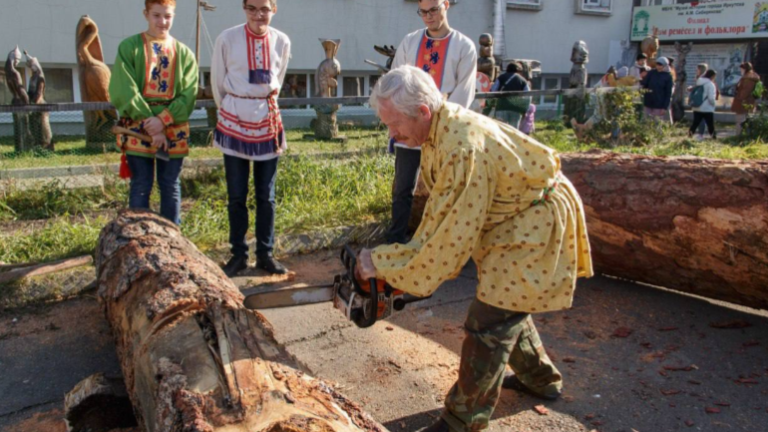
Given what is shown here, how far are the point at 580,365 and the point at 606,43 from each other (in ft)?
55.4

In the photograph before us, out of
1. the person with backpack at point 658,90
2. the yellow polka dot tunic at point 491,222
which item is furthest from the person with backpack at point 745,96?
the yellow polka dot tunic at point 491,222

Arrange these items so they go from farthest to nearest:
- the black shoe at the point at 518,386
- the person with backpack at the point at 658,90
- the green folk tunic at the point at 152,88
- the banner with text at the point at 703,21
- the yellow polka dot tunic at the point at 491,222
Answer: the banner with text at the point at 703,21 → the person with backpack at the point at 658,90 → the green folk tunic at the point at 152,88 → the black shoe at the point at 518,386 → the yellow polka dot tunic at the point at 491,222

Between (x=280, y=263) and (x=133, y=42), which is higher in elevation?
(x=133, y=42)

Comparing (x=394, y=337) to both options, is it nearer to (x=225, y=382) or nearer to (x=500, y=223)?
(x=500, y=223)

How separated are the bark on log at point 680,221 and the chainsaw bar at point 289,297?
2.42 meters

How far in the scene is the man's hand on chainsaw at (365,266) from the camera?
2695mm

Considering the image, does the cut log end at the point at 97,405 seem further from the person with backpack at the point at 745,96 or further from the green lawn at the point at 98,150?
the person with backpack at the point at 745,96

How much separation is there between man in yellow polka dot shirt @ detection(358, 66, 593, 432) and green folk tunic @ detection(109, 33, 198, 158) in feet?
8.08

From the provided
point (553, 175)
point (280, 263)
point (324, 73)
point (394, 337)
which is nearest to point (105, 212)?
point (280, 263)

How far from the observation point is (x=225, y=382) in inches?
93.3

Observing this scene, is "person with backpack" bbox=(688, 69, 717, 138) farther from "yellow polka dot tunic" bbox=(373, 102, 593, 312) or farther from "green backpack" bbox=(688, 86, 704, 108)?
"yellow polka dot tunic" bbox=(373, 102, 593, 312)

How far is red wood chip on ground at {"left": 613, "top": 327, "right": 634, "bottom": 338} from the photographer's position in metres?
4.09

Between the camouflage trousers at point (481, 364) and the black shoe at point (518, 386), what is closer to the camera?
the camouflage trousers at point (481, 364)

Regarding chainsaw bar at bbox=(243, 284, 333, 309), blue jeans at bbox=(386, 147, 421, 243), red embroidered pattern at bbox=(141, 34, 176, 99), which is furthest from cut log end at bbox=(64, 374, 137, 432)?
blue jeans at bbox=(386, 147, 421, 243)
